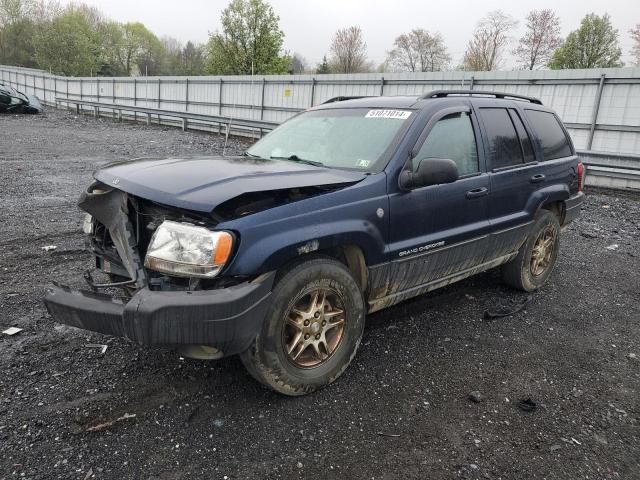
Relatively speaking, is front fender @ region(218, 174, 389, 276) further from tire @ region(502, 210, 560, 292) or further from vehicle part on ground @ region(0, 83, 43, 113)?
vehicle part on ground @ region(0, 83, 43, 113)

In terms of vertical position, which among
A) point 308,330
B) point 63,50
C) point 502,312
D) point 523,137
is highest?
point 63,50

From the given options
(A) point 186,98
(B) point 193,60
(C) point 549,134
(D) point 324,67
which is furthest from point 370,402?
(B) point 193,60

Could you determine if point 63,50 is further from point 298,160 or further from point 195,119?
point 298,160

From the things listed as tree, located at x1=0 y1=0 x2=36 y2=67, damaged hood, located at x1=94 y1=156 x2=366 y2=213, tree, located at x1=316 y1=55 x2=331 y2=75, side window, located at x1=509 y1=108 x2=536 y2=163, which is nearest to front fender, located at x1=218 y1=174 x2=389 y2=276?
damaged hood, located at x1=94 y1=156 x2=366 y2=213

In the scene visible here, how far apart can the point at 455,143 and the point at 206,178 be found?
6.91 feet

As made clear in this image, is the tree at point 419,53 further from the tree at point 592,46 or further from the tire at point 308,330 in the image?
the tire at point 308,330

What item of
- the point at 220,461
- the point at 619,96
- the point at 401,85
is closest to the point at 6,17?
the point at 401,85

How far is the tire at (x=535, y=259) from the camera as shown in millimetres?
4863

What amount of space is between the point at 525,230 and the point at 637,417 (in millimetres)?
2057

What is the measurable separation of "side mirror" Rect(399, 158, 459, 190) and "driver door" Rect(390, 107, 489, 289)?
10 cm

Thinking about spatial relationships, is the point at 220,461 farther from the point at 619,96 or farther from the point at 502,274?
the point at 619,96

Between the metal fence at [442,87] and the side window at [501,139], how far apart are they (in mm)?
6990

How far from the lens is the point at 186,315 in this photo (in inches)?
97.0

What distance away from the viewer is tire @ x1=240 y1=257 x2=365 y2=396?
2.81 meters
